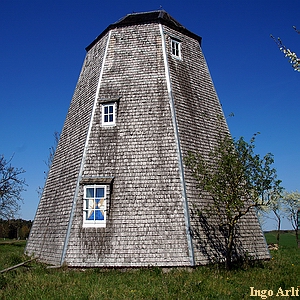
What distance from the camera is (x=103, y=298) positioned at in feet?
26.0

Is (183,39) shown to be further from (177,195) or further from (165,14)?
(177,195)

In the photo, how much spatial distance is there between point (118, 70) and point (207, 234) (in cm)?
742

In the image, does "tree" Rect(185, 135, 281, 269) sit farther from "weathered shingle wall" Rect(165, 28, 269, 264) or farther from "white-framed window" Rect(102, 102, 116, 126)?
"white-framed window" Rect(102, 102, 116, 126)

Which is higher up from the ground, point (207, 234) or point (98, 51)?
point (98, 51)

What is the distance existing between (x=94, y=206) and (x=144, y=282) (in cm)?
351

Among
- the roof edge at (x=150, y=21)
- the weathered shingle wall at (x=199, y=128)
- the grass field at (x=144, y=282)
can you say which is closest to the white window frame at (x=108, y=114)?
the weathered shingle wall at (x=199, y=128)

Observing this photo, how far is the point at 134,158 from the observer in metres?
12.4

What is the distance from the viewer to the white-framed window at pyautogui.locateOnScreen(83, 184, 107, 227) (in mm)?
11789

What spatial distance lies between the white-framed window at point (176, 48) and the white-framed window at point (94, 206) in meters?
6.71

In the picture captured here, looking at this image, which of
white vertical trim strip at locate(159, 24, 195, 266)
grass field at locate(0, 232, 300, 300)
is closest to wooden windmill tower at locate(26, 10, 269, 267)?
white vertical trim strip at locate(159, 24, 195, 266)

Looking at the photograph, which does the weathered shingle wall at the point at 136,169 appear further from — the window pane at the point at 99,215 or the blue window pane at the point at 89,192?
the window pane at the point at 99,215

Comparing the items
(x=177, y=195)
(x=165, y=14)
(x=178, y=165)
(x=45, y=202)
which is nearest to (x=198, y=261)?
(x=177, y=195)

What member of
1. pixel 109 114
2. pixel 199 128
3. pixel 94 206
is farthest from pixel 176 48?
pixel 94 206

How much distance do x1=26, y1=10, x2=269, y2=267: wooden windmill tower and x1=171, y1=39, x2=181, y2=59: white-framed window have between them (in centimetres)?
6
